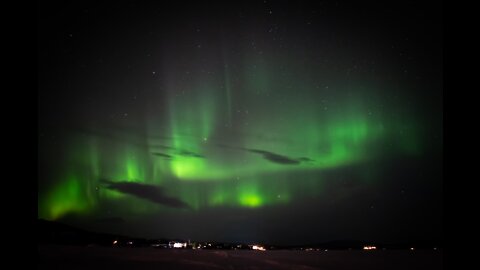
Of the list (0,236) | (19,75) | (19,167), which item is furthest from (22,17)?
(0,236)

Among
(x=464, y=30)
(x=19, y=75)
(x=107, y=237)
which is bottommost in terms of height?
(x=107, y=237)

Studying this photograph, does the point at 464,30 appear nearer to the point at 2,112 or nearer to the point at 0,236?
the point at 2,112

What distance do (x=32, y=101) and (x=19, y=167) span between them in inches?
15.1

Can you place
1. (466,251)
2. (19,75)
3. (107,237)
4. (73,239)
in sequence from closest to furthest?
(19,75) → (466,251) → (73,239) → (107,237)

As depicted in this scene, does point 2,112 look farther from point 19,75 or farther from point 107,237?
point 107,237

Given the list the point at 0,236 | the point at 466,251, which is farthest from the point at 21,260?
the point at 466,251

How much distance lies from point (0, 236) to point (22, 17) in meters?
1.23

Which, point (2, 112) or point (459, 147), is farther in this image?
point (459, 147)

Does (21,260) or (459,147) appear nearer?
(21,260)

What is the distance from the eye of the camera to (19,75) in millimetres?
2121

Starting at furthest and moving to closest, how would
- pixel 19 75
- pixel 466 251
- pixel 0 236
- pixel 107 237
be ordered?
pixel 107 237
pixel 466 251
pixel 19 75
pixel 0 236

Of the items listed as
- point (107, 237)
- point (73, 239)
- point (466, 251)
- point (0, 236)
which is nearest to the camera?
point (0, 236)

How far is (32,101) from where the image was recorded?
2.15 metres

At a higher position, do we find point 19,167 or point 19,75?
point 19,75
